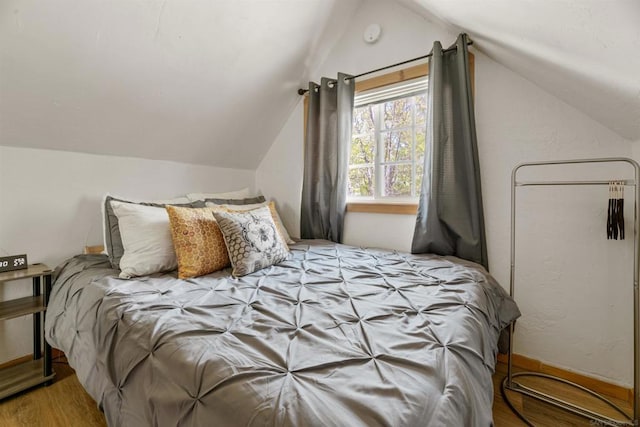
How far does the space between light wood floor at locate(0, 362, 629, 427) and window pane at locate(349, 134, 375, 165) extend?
172cm

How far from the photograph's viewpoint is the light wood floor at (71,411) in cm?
133

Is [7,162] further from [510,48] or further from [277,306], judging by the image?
[510,48]

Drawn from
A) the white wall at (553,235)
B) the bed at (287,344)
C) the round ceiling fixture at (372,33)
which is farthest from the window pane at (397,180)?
the round ceiling fixture at (372,33)

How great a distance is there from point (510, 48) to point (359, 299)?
1449mm

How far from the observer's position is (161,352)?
2.64ft

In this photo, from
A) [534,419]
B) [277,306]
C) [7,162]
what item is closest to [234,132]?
[7,162]

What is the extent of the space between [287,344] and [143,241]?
115 centimetres

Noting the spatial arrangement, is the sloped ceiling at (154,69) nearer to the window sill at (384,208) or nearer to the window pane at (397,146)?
the window pane at (397,146)

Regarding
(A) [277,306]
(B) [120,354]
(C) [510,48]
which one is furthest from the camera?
(C) [510,48]

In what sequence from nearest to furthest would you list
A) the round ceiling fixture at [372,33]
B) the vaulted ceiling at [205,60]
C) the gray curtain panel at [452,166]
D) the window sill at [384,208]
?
1. the vaulted ceiling at [205,60]
2. the gray curtain panel at [452,166]
3. the window sill at [384,208]
4. the round ceiling fixture at [372,33]

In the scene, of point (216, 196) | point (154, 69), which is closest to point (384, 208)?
point (216, 196)

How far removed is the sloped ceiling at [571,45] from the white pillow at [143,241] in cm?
187

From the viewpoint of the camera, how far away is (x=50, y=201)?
179 centimetres

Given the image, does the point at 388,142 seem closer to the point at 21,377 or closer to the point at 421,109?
the point at 421,109
